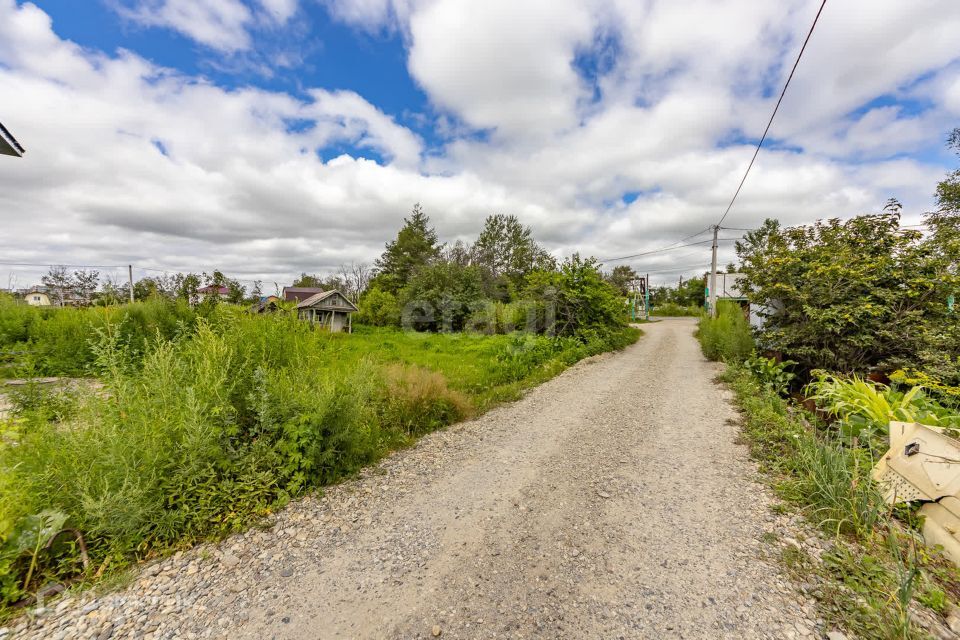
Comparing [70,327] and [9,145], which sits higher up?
[9,145]

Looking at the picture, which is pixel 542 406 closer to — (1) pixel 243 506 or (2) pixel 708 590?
(2) pixel 708 590

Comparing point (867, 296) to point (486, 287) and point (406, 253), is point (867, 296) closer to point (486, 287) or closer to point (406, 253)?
point (486, 287)

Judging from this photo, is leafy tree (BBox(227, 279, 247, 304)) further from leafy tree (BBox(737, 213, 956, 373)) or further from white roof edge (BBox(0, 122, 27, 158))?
leafy tree (BBox(737, 213, 956, 373))

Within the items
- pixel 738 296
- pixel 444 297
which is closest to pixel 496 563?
pixel 738 296

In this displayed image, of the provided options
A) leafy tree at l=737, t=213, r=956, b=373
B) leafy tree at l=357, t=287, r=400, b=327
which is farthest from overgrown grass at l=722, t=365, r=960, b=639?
leafy tree at l=357, t=287, r=400, b=327

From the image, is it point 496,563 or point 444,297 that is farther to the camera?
point 444,297

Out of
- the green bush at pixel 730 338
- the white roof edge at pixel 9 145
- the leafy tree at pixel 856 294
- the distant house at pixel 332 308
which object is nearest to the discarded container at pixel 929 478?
the leafy tree at pixel 856 294

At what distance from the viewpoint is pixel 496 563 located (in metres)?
2.56

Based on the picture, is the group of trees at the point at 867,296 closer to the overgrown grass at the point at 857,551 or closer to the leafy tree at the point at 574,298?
the overgrown grass at the point at 857,551

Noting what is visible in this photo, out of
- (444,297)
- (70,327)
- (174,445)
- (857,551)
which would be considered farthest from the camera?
(444,297)

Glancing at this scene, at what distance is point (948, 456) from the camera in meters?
2.64

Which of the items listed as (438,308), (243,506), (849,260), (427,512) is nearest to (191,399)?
(243,506)

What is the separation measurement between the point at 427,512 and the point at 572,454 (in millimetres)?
2075

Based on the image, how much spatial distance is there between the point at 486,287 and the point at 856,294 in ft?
58.8
